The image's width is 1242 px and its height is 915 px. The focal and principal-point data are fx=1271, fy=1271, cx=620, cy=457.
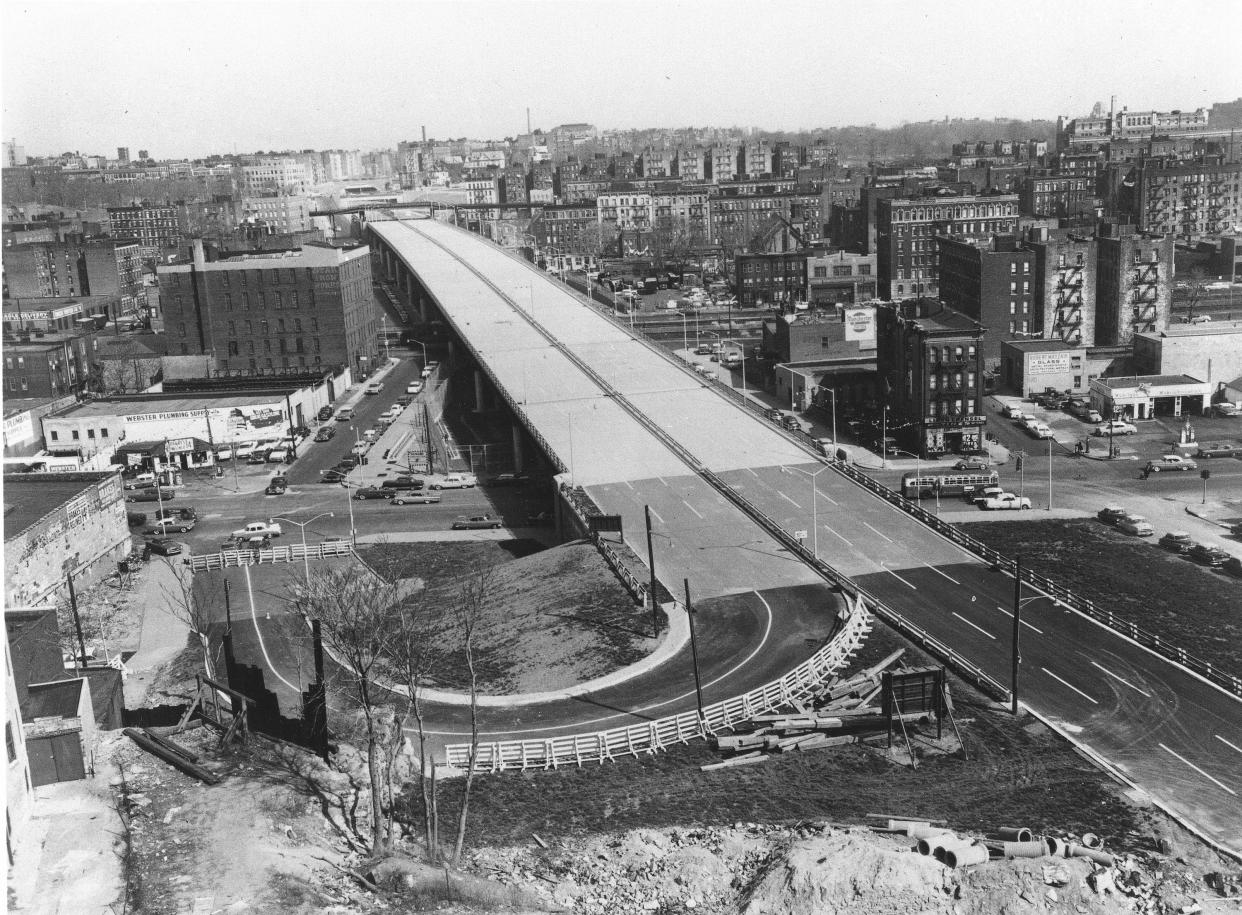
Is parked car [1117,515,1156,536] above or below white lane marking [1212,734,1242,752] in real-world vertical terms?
below

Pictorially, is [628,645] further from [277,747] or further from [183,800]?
[183,800]

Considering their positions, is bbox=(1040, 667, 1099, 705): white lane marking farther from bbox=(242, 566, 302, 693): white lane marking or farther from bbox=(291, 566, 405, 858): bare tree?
bbox=(242, 566, 302, 693): white lane marking

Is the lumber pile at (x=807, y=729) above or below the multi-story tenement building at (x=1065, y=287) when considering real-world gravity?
below

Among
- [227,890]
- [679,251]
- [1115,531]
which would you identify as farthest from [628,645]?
[679,251]

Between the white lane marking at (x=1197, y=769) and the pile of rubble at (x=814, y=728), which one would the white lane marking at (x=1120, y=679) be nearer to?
the white lane marking at (x=1197, y=769)

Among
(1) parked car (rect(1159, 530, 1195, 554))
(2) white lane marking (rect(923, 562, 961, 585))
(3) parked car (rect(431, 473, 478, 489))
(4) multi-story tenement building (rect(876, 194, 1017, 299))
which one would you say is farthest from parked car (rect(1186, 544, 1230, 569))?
(4) multi-story tenement building (rect(876, 194, 1017, 299))

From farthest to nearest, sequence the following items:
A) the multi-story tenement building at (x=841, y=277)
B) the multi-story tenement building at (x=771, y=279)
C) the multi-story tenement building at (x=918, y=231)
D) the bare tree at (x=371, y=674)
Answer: the multi-story tenement building at (x=771, y=279), the multi-story tenement building at (x=841, y=277), the multi-story tenement building at (x=918, y=231), the bare tree at (x=371, y=674)

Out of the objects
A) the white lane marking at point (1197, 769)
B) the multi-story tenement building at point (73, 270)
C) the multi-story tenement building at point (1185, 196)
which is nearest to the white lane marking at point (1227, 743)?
the white lane marking at point (1197, 769)
